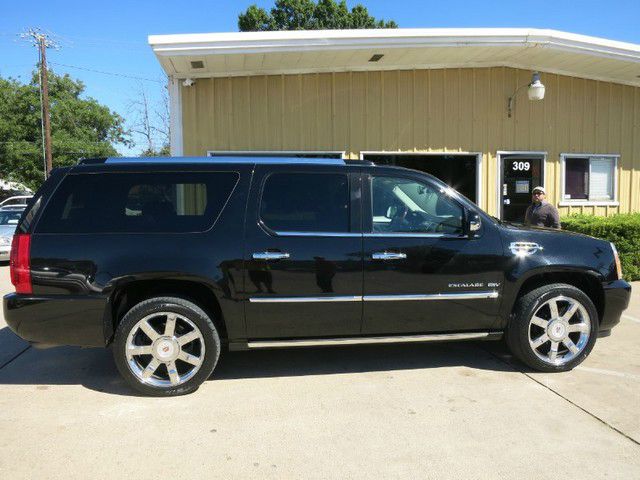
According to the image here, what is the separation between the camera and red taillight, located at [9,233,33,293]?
3885 millimetres

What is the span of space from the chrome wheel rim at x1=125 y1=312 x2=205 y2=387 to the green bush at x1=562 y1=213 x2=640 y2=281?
695 cm

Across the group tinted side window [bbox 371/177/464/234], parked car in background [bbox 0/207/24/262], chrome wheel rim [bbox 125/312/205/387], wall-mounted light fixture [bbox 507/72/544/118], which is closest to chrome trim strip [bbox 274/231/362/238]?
tinted side window [bbox 371/177/464/234]

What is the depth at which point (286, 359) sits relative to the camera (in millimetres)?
4992

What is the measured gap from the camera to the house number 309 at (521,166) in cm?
987

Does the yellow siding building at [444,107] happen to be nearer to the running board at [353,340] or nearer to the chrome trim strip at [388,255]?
the chrome trim strip at [388,255]

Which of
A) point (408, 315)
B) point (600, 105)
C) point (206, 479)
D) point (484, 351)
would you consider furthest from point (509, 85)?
point (206, 479)

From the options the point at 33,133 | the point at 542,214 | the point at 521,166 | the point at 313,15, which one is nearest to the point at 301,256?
the point at 542,214

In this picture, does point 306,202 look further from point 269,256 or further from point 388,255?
point 388,255

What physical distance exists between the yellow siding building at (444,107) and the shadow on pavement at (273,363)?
476 cm

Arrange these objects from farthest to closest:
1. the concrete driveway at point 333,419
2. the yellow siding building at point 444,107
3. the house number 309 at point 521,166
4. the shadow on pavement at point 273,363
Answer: the house number 309 at point 521,166 < the yellow siding building at point 444,107 < the shadow on pavement at point 273,363 < the concrete driveway at point 333,419

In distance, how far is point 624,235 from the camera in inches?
333

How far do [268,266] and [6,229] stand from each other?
38.9ft

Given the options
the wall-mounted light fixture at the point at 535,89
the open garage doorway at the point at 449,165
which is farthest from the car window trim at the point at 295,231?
the wall-mounted light fixture at the point at 535,89

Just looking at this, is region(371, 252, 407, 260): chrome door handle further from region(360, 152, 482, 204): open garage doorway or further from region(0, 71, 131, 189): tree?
region(0, 71, 131, 189): tree
